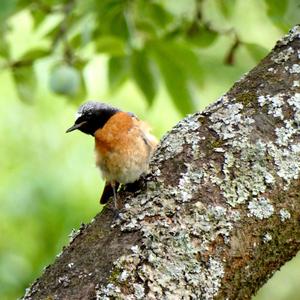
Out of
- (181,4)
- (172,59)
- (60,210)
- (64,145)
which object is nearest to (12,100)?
(64,145)

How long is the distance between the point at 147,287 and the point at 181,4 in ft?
8.55

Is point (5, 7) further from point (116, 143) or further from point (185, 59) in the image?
point (116, 143)

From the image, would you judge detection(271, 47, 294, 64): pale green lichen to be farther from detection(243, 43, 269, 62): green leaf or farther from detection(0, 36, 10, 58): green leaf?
detection(0, 36, 10, 58): green leaf

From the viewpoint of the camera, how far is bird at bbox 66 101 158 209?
8.89ft

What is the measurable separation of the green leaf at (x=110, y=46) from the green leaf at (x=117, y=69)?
14 centimetres

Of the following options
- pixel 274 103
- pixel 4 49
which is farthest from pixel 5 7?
pixel 274 103

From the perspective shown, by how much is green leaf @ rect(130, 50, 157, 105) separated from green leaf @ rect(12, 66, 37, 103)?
1.89 feet

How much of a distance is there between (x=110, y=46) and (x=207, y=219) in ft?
5.82

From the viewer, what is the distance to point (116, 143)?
2846 mm

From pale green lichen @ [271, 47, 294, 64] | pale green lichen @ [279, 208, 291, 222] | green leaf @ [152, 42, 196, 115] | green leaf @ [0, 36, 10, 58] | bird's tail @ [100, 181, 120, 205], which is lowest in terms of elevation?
pale green lichen @ [279, 208, 291, 222]

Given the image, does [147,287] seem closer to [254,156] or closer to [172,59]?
[254,156]

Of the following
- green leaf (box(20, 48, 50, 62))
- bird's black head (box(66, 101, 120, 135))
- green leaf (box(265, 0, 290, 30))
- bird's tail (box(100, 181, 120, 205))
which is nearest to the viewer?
bird's tail (box(100, 181, 120, 205))

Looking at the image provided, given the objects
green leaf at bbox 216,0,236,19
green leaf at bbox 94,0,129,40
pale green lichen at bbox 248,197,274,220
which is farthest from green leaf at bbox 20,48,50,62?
pale green lichen at bbox 248,197,274,220

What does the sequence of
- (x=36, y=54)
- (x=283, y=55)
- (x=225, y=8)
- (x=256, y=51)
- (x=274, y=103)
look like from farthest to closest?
1. (x=225, y=8)
2. (x=36, y=54)
3. (x=256, y=51)
4. (x=283, y=55)
5. (x=274, y=103)
